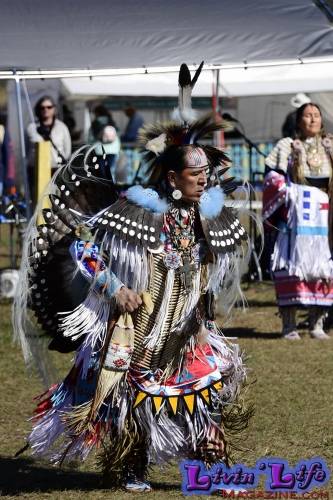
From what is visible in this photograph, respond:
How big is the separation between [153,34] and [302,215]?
1.82m

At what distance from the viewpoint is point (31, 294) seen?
4723 mm

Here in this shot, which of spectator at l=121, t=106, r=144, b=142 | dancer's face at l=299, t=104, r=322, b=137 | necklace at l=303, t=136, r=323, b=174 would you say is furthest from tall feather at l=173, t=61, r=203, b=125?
spectator at l=121, t=106, r=144, b=142

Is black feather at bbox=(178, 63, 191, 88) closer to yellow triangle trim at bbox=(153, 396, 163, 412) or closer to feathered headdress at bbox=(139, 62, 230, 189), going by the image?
feathered headdress at bbox=(139, 62, 230, 189)

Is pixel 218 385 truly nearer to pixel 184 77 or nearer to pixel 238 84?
pixel 184 77

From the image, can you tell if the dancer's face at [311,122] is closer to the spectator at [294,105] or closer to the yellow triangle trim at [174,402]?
the spectator at [294,105]

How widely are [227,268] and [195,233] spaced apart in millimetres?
230

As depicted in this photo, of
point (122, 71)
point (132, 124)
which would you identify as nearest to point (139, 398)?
point (122, 71)

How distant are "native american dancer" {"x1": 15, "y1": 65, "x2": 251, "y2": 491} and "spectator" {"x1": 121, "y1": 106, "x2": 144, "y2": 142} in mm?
14438

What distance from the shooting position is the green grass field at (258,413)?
4.78m

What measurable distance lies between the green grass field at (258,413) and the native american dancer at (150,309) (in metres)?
0.21

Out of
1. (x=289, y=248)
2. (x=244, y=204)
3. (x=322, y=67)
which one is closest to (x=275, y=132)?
(x=322, y=67)

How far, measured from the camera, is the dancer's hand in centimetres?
434

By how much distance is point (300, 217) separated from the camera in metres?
8.17
